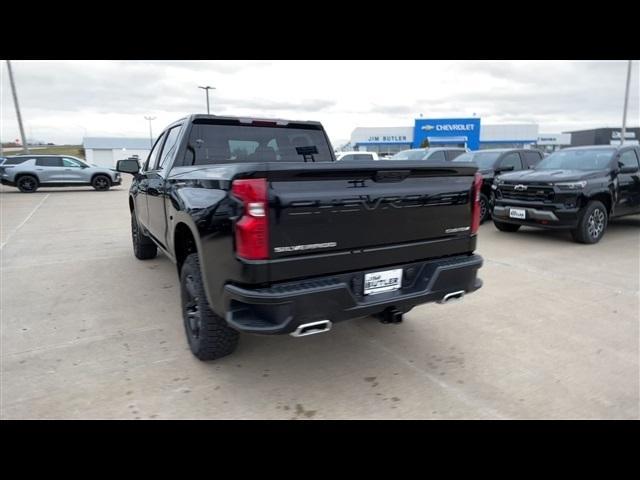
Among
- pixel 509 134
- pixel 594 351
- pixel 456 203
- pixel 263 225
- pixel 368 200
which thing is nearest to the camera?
pixel 263 225

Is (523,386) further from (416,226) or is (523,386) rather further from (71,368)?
(71,368)

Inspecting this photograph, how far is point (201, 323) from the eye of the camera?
303 centimetres

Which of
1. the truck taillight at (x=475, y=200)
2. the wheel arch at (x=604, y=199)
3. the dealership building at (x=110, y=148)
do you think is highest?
the dealership building at (x=110, y=148)

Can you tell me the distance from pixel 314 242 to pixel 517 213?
6325mm

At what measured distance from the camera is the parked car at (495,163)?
973 centimetres

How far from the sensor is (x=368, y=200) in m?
2.65

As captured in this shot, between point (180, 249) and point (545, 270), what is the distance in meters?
4.79

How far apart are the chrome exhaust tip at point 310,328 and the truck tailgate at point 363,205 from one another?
0.41 meters

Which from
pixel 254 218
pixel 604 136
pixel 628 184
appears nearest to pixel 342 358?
pixel 254 218

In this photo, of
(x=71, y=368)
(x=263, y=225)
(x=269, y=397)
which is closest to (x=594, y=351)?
(x=269, y=397)

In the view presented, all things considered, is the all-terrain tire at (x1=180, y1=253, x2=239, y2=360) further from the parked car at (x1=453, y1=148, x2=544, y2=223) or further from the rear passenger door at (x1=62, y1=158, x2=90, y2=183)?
the rear passenger door at (x1=62, y1=158, x2=90, y2=183)

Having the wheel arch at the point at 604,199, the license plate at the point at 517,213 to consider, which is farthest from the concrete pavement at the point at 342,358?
the license plate at the point at 517,213

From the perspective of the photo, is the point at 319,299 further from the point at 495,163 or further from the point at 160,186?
the point at 495,163

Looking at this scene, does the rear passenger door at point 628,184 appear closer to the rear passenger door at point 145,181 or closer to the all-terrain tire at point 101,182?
the rear passenger door at point 145,181
